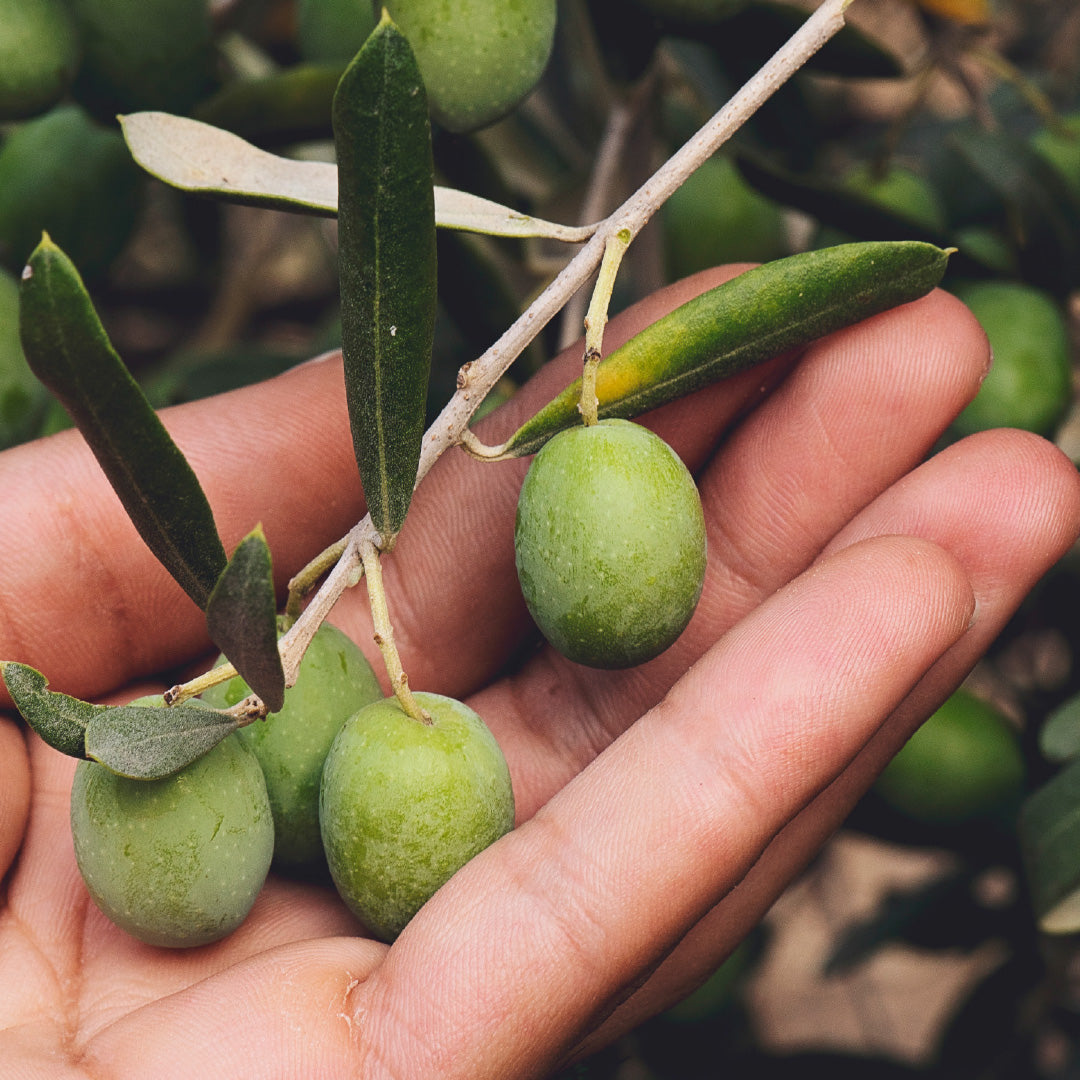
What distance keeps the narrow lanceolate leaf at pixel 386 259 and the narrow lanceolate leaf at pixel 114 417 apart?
16 cm

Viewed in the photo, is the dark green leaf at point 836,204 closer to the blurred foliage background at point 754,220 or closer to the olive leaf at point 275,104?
the blurred foliage background at point 754,220

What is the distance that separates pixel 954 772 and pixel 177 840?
1.03 metres

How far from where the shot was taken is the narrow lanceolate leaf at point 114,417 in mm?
755

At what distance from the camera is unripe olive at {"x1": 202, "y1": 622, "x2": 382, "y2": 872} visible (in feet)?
3.54

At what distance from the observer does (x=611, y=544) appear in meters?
0.94

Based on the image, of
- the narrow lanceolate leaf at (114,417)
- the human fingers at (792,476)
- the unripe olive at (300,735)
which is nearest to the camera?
the narrow lanceolate leaf at (114,417)

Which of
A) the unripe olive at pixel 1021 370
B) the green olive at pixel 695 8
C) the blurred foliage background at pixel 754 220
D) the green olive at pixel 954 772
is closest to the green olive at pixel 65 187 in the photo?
the blurred foliage background at pixel 754 220

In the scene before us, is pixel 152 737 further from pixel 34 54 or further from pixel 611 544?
pixel 34 54

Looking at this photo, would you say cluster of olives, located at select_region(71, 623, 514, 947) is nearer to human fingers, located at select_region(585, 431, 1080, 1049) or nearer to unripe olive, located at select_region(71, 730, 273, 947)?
unripe olive, located at select_region(71, 730, 273, 947)

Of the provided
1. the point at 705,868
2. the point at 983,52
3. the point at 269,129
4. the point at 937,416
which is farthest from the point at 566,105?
the point at 705,868

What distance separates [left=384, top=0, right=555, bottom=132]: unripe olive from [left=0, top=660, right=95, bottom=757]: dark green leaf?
635mm

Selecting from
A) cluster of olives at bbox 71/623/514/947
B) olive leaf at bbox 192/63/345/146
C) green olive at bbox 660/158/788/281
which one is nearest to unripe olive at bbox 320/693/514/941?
cluster of olives at bbox 71/623/514/947

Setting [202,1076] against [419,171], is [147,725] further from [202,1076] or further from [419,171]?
[419,171]

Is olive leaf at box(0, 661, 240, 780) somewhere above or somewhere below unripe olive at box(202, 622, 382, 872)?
above
